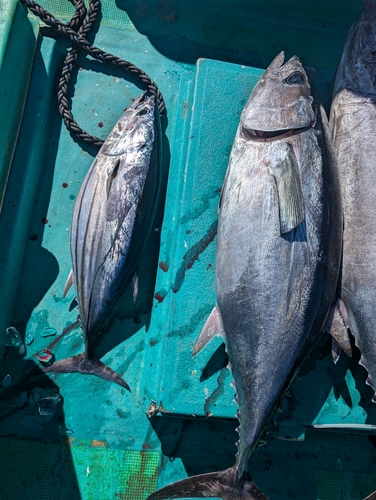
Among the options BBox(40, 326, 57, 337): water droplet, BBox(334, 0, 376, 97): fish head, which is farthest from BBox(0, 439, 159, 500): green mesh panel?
BBox(334, 0, 376, 97): fish head

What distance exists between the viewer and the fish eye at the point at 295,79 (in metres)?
2.24

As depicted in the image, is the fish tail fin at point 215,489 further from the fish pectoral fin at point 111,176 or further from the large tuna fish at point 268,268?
the fish pectoral fin at point 111,176

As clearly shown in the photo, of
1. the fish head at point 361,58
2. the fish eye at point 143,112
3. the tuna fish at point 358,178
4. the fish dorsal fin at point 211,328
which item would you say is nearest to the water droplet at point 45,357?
the fish dorsal fin at point 211,328

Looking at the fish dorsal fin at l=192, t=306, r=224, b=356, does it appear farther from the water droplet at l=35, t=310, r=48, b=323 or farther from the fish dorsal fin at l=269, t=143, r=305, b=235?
the water droplet at l=35, t=310, r=48, b=323

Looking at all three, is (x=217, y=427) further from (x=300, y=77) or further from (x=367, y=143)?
(x=300, y=77)

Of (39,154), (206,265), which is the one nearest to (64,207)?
(39,154)

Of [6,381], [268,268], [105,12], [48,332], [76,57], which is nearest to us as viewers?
[268,268]

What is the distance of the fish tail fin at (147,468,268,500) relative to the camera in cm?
197

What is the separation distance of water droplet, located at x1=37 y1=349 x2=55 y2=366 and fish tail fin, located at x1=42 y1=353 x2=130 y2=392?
0.04 metres

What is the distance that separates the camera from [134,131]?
2.26 meters

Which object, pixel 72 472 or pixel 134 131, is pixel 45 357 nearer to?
pixel 72 472

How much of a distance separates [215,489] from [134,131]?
1688 millimetres

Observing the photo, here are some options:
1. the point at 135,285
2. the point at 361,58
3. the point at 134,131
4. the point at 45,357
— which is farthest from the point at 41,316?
the point at 361,58

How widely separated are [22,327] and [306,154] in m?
1.63
